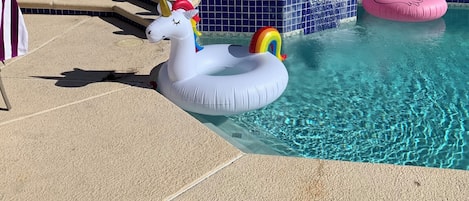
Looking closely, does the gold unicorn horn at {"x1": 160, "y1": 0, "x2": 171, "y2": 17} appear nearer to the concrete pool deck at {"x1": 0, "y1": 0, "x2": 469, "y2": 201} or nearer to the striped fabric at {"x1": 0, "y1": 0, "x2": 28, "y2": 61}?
the concrete pool deck at {"x1": 0, "y1": 0, "x2": 469, "y2": 201}

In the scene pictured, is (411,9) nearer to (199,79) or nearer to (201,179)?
(199,79)

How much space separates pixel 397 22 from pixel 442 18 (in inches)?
30.9

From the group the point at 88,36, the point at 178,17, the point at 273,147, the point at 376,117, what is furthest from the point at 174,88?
the point at 88,36

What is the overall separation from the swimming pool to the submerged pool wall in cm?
18

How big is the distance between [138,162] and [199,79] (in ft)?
4.36

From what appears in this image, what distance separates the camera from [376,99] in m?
5.19

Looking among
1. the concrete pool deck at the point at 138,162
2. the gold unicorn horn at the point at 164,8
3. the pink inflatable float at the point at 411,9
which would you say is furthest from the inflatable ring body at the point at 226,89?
the pink inflatable float at the point at 411,9

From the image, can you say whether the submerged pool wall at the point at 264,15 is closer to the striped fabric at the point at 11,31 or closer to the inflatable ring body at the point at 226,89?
the inflatable ring body at the point at 226,89

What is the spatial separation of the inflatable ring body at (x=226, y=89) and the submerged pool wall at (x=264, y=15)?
2.00m

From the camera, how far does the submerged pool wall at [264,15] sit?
22.5 feet

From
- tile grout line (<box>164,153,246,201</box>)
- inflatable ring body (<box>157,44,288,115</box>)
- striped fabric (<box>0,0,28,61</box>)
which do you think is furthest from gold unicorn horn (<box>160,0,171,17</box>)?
tile grout line (<box>164,153,246,201</box>)

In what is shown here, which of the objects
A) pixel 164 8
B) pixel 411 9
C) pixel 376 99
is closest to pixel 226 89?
pixel 164 8

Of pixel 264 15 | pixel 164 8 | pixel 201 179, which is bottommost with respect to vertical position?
pixel 201 179

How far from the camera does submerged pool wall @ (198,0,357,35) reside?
22.5 ft
